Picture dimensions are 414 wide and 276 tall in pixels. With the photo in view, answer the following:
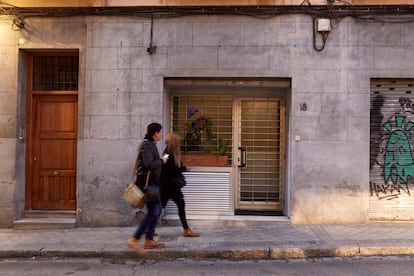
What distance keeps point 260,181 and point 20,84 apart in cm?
542

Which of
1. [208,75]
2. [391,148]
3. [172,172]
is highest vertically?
[208,75]

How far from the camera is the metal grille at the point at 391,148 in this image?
8602mm

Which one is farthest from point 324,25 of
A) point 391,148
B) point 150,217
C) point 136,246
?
point 136,246

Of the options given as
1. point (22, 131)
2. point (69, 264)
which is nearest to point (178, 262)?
point (69, 264)

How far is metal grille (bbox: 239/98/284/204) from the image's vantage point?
945 centimetres

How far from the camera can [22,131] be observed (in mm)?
8805

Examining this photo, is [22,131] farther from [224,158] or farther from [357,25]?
[357,25]

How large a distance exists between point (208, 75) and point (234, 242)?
11.0 feet

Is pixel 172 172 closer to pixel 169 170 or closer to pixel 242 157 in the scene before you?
pixel 169 170

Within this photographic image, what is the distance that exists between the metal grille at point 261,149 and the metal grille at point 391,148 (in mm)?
1924

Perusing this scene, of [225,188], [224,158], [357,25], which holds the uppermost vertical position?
[357,25]

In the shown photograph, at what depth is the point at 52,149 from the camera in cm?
903

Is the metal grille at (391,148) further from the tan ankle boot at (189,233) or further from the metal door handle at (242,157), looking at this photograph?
the tan ankle boot at (189,233)

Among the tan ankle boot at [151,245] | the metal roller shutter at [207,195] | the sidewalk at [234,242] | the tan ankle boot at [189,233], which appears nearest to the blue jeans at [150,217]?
the tan ankle boot at [151,245]
